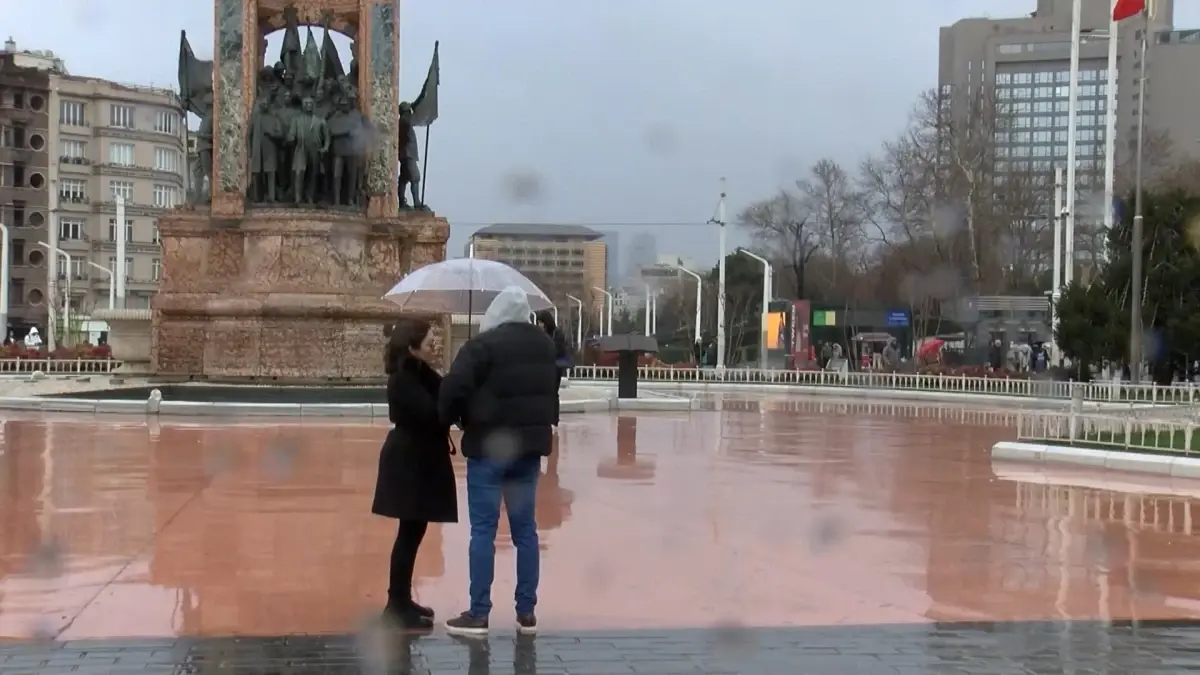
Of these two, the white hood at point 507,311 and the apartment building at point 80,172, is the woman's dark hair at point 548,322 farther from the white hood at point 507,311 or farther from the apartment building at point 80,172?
the apartment building at point 80,172

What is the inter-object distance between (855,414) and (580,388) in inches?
256

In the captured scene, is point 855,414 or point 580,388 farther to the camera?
point 580,388

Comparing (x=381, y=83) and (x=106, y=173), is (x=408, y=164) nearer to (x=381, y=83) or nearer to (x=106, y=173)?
(x=381, y=83)

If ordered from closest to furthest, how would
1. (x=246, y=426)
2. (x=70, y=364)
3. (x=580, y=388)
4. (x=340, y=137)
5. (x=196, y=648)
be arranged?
(x=196, y=648) < (x=246, y=426) < (x=340, y=137) < (x=580, y=388) < (x=70, y=364)

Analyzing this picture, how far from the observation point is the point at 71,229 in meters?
86.3

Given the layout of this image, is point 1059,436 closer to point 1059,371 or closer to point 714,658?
point 714,658

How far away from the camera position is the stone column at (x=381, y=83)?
25.5 metres

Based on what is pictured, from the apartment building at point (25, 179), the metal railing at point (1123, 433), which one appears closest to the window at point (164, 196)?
the apartment building at point (25, 179)

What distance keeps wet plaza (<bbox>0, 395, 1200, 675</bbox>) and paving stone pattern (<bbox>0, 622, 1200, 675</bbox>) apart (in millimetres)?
21

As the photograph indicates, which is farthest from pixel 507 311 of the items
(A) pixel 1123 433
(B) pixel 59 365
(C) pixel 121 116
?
(C) pixel 121 116

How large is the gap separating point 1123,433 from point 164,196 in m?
84.2

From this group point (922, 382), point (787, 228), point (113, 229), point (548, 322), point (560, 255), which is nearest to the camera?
point (548, 322)

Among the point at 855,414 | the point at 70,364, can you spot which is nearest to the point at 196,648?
the point at 855,414

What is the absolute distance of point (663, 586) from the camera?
784 centimetres
